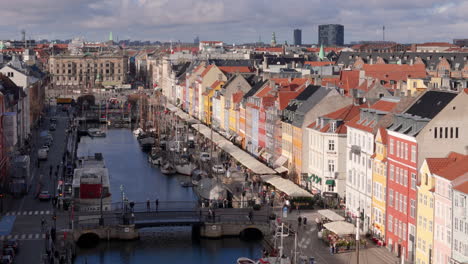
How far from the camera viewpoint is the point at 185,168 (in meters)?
74.1

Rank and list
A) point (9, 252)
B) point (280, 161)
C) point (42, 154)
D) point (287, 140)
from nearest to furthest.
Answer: point (9, 252)
point (287, 140)
point (280, 161)
point (42, 154)

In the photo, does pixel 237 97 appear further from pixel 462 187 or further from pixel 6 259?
pixel 462 187

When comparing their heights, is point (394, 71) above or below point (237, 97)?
above

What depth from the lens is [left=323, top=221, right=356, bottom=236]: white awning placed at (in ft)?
143

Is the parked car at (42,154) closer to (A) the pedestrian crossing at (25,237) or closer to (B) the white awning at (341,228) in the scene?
(A) the pedestrian crossing at (25,237)

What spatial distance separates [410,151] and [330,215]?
27.9 ft

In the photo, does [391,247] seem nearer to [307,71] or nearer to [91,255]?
[91,255]

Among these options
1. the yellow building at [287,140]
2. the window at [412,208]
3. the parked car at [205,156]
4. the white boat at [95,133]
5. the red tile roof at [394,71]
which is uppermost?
the red tile roof at [394,71]

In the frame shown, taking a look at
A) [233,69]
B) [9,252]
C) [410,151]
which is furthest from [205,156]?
[410,151]

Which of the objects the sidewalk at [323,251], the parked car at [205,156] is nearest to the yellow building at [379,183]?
the sidewalk at [323,251]

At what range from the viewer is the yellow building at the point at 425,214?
36.9 metres

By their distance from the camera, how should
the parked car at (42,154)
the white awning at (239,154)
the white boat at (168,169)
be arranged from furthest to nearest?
the parked car at (42,154)
the white boat at (168,169)
the white awning at (239,154)

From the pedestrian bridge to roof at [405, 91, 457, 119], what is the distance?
37.3ft

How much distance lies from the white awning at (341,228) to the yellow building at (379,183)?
1317 millimetres
